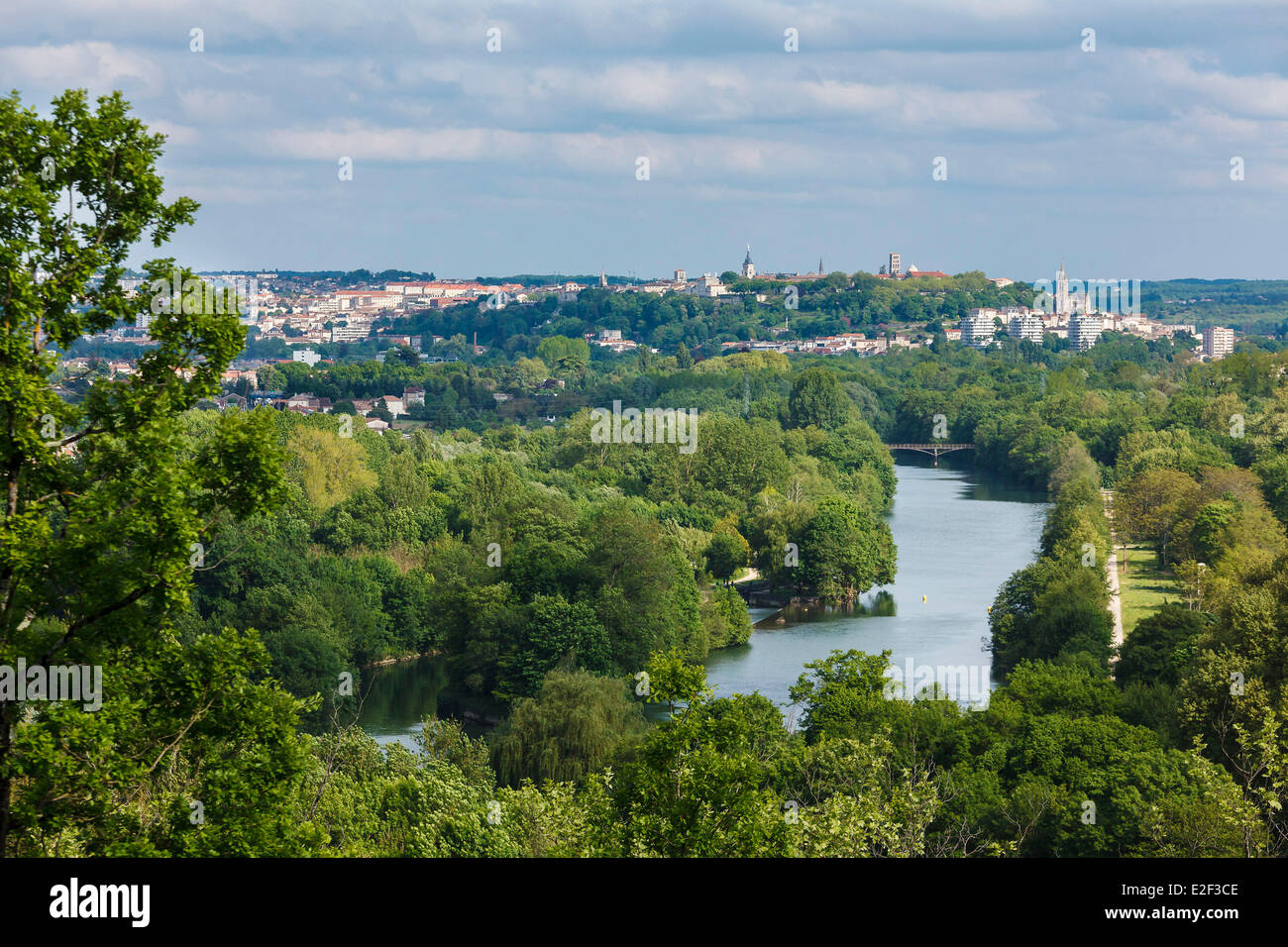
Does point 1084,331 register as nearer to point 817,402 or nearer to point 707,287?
point 707,287

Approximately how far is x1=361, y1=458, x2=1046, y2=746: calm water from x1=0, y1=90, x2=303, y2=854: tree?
15851 millimetres

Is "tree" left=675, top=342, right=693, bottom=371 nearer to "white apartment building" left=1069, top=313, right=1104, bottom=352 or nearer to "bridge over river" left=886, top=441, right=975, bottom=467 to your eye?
"bridge over river" left=886, top=441, right=975, bottom=467

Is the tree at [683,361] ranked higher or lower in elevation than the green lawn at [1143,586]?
higher

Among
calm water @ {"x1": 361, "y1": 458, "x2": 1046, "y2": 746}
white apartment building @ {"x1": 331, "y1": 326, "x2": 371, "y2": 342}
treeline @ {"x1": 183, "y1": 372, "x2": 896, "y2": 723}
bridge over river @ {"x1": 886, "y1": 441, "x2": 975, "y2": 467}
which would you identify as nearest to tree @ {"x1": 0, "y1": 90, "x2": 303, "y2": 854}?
treeline @ {"x1": 183, "y1": 372, "x2": 896, "y2": 723}

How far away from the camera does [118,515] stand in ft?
21.6

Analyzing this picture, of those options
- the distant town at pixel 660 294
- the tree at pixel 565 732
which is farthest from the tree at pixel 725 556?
the distant town at pixel 660 294

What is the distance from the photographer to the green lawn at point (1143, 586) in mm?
29281

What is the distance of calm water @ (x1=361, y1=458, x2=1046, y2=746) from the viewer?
84.0ft

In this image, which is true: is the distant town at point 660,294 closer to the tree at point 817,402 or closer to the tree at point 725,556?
the tree at point 817,402

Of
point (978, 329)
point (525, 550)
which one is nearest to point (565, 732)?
point (525, 550)

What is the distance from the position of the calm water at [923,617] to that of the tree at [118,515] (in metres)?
17.5

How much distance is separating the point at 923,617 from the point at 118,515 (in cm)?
2698
